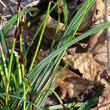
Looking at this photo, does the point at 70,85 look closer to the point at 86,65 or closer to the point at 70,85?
the point at 70,85

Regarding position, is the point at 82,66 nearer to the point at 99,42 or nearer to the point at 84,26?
the point at 99,42

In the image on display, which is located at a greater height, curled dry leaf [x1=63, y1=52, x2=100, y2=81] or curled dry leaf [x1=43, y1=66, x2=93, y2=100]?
curled dry leaf [x1=63, y1=52, x2=100, y2=81]

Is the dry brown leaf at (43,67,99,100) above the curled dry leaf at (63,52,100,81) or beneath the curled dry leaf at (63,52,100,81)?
beneath

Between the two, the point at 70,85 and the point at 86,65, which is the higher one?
the point at 86,65

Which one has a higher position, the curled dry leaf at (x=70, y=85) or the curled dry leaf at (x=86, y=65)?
the curled dry leaf at (x=86, y=65)

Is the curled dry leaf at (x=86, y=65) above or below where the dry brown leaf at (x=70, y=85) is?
above

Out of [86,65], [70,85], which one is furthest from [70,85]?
[86,65]

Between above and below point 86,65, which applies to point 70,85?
below

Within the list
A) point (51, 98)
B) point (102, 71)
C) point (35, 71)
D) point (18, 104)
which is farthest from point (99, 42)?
point (18, 104)
